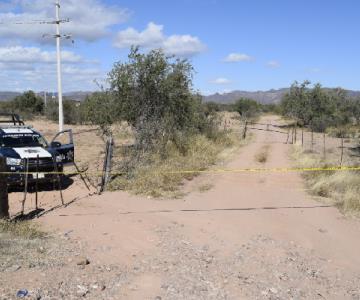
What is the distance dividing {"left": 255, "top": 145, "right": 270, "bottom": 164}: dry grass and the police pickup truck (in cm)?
896

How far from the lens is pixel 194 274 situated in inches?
268

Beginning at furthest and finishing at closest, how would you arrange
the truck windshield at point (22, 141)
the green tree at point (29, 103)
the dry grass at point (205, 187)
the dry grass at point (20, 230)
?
the green tree at point (29, 103), the truck windshield at point (22, 141), the dry grass at point (205, 187), the dry grass at point (20, 230)

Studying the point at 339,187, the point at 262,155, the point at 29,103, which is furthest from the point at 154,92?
the point at 29,103

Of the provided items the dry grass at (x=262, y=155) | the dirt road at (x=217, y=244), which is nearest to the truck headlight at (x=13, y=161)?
the dirt road at (x=217, y=244)

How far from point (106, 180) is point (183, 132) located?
7905 mm

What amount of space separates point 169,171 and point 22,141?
405cm

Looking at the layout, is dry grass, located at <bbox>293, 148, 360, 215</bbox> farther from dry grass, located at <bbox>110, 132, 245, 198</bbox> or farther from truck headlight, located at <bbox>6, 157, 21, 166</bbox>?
truck headlight, located at <bbox>6, 157, 21, 166</bbox>

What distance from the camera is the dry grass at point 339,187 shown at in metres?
11.3

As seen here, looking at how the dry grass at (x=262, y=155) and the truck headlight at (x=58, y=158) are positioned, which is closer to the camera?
the truck headlight at (x=58, y=158)

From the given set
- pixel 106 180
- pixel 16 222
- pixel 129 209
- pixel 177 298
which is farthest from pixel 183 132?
pixel 177 298

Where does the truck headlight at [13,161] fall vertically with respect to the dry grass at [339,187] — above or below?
above

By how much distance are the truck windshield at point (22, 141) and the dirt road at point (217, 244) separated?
2946mm

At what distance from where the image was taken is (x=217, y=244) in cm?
834

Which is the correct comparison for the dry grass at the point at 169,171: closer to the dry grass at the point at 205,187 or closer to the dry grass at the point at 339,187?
the dry grass at the point at 205,187
